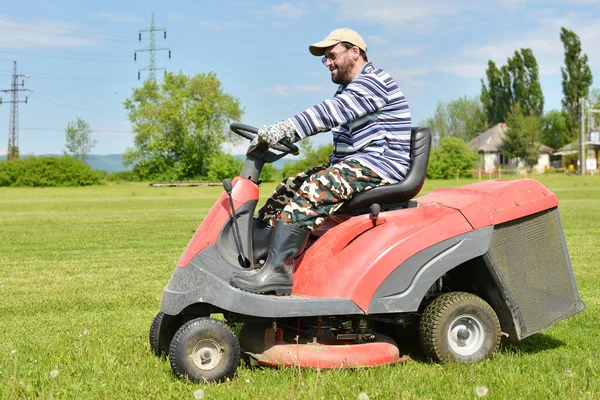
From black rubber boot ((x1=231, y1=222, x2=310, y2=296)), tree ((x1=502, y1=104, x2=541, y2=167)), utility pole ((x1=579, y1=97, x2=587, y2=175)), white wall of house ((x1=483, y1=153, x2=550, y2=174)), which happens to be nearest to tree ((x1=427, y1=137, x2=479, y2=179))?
tree ((x1=502, y1=104, x2=541, y2=167))

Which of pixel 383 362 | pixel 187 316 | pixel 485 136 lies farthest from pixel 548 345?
pixel 485 136

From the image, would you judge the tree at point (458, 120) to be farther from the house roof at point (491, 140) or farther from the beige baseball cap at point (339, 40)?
the beige baseball cap at point (339, 40)

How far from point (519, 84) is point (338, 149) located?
278ft

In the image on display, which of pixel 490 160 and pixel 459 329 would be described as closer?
Result: pixel 459 329

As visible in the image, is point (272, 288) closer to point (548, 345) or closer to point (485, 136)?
point (548, 345)

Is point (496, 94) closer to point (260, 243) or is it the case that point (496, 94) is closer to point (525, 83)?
point (525, 83)

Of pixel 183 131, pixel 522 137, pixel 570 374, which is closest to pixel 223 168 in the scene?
pixel 183 131

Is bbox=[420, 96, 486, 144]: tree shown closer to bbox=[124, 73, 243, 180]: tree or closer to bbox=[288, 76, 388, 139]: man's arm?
bbox=[124, 73, 243, 180]: tree

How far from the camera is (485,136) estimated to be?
307ft

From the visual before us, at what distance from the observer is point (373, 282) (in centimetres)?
454

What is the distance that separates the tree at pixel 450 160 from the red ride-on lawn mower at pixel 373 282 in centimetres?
5911

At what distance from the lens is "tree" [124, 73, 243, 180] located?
76875mm

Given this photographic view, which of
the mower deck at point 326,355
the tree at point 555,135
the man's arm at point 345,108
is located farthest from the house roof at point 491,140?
the mower deck at point 326,355

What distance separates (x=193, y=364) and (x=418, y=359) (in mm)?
1477
